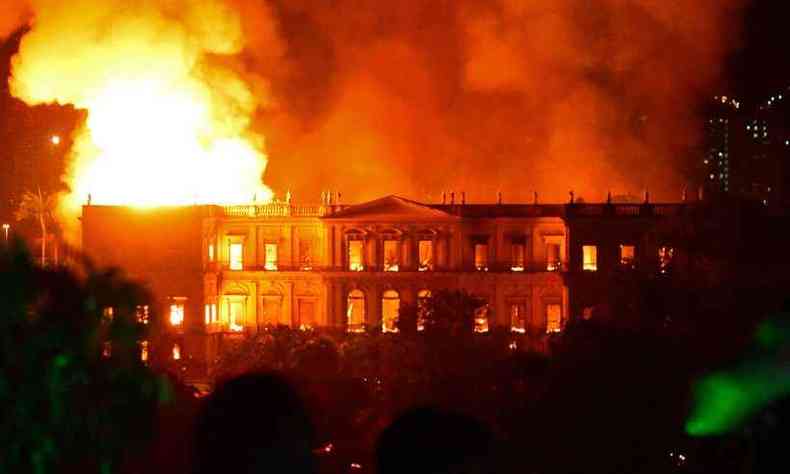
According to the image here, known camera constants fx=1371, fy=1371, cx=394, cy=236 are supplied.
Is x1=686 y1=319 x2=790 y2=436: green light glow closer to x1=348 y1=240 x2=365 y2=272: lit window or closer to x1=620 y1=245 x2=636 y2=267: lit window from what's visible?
x1=620 y1=245 x2=636 y2=267: lit window

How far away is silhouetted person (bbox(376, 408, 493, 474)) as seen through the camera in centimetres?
554

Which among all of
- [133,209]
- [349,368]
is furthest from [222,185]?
[349,368]

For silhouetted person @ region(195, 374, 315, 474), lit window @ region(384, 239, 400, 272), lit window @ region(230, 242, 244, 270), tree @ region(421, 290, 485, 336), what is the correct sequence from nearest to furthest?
silhouetted person @ region(195, 374, 315, 474) < tree @ region(421, 290, 485, 336) < lit window @ region(384, 239, 400, 272) < lit window @ region(230, 242, 244, 270)

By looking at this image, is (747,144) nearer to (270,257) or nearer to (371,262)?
(371,262)

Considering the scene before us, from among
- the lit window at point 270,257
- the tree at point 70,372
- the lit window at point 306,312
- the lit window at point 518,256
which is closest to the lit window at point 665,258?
the lit window at point 518,256

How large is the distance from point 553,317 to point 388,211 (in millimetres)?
9844

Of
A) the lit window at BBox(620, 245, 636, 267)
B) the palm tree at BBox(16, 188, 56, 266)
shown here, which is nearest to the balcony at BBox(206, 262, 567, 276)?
the lit window at BBox(620, 245, 636, 267)

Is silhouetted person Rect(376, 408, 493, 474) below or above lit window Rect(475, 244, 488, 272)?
below

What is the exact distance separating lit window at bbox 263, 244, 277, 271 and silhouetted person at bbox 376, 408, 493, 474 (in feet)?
211

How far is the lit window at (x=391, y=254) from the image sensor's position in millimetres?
69750

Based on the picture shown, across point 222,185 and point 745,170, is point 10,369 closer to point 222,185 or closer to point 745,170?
point 222,185

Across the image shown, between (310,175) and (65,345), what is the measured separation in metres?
72.0

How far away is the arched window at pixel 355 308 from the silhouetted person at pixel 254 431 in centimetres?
6285

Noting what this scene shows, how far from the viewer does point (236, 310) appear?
69.6 metres
